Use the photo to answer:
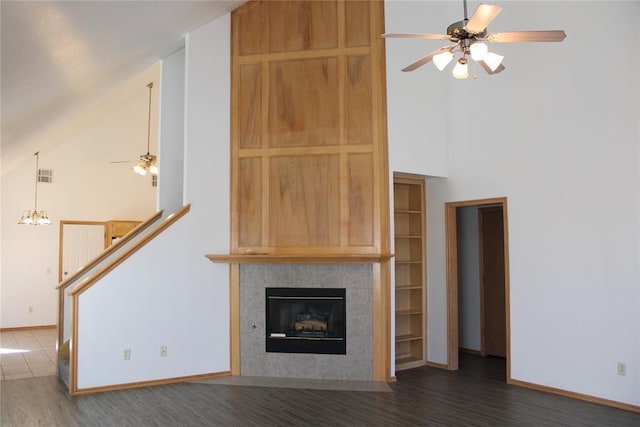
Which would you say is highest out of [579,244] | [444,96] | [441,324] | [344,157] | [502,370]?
[444,96]

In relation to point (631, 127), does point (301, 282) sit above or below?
below

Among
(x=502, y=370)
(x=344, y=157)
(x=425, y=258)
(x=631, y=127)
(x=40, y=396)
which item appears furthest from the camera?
(x=425, y=258)

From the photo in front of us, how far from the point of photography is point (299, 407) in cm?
479

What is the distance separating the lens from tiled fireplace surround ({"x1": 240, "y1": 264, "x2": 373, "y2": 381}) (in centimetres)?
576

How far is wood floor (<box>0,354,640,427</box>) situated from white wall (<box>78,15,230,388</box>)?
1.05 feet

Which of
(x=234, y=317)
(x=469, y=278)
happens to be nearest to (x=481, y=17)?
(x=234, y=317)

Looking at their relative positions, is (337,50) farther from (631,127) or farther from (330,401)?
(330,401)

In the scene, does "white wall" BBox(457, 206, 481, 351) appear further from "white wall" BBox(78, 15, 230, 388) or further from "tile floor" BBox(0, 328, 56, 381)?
"tile floor" BBox(0, 328, 56, 381)

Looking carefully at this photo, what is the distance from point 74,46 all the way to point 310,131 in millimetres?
2573

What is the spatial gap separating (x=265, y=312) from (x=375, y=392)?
150 centimetres

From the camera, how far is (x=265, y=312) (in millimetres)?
5914

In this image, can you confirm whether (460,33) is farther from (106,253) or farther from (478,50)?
(106,253)

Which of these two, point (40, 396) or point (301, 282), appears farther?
point (301, 282)

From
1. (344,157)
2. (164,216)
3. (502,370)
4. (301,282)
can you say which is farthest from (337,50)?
(502,370)
